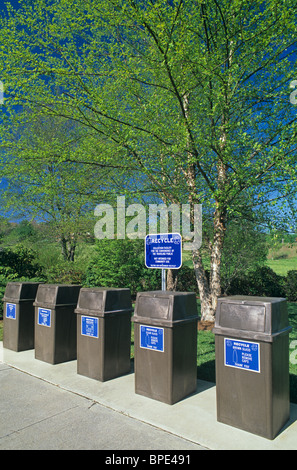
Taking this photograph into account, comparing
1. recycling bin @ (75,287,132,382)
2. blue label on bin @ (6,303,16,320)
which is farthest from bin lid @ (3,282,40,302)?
recycling bin @ (75,287,132,382)

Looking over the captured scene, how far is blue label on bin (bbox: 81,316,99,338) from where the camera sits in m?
5.16

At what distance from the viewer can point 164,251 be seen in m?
Result: 5.65

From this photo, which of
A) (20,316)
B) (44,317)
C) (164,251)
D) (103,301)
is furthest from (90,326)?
(20,316)

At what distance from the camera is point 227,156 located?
7352mm

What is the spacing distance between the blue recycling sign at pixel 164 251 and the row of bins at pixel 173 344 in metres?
0.73

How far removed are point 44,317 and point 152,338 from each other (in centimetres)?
250

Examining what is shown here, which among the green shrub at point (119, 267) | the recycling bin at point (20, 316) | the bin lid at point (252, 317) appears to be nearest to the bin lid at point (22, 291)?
the recycling bin at point (20, 316)

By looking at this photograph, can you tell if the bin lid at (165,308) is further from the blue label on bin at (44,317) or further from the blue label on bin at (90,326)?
the blue label on bin at (44,317)

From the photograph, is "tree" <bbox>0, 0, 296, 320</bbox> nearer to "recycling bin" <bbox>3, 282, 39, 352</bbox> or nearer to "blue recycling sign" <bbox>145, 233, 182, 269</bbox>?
"blue recycling sign" <bbox>145, 233, 182, 269</bbox>

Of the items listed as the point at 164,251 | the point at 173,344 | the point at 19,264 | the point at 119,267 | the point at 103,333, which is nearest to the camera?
the point at 173,344

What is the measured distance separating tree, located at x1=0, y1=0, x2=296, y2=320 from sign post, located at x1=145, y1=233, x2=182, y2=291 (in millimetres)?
1885

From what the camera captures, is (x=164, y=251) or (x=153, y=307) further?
(x=164, y=251)

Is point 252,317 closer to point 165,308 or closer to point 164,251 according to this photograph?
point 165,308

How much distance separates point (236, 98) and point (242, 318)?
222 inches
